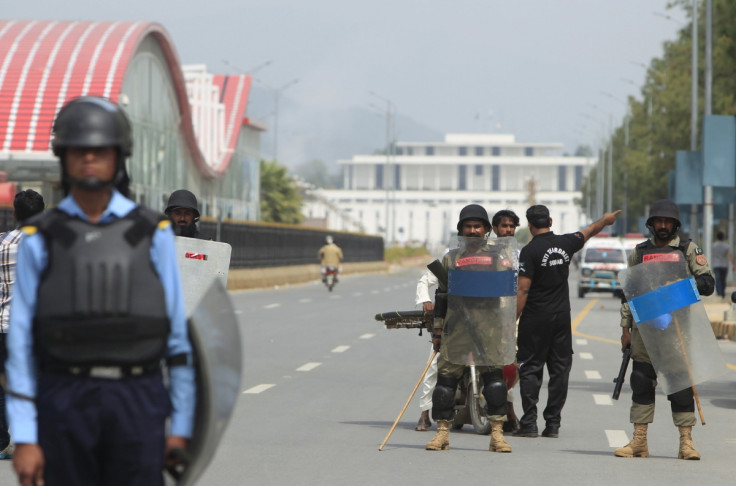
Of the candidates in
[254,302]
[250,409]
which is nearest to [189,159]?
[254,302]

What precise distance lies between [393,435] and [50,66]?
45.7 meters

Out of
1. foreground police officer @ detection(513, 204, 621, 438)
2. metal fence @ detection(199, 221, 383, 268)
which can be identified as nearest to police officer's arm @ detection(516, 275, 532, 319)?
foreground police officer @ detection(513, 204, 621, 438)

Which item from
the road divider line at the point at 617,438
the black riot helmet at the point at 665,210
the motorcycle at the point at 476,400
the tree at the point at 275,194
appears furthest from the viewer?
the tree at the point at 275,194

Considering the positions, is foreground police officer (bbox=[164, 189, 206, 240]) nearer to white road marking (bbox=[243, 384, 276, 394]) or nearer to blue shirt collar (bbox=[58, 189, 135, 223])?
white road marking (bbox=[243, 384, 276, 394])

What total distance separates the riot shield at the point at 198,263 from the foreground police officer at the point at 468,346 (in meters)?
1.65

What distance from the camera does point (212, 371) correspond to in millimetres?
4359

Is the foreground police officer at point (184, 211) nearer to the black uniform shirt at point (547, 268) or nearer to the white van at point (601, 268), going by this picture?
the black uniform shirt at point (547, 268)

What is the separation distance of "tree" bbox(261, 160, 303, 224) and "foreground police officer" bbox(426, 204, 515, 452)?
102m

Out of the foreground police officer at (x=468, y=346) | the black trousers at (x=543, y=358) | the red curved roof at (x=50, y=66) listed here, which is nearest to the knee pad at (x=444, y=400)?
the foreground police officer at (x=468, y=346)

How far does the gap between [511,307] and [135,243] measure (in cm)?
596

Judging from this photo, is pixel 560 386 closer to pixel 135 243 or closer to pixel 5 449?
pixel 5 449

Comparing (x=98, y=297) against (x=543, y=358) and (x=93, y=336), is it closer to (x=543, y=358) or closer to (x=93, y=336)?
(x=93, y=336)

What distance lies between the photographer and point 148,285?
4324 mm

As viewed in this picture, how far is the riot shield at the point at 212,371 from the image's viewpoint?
4320 millimetres
